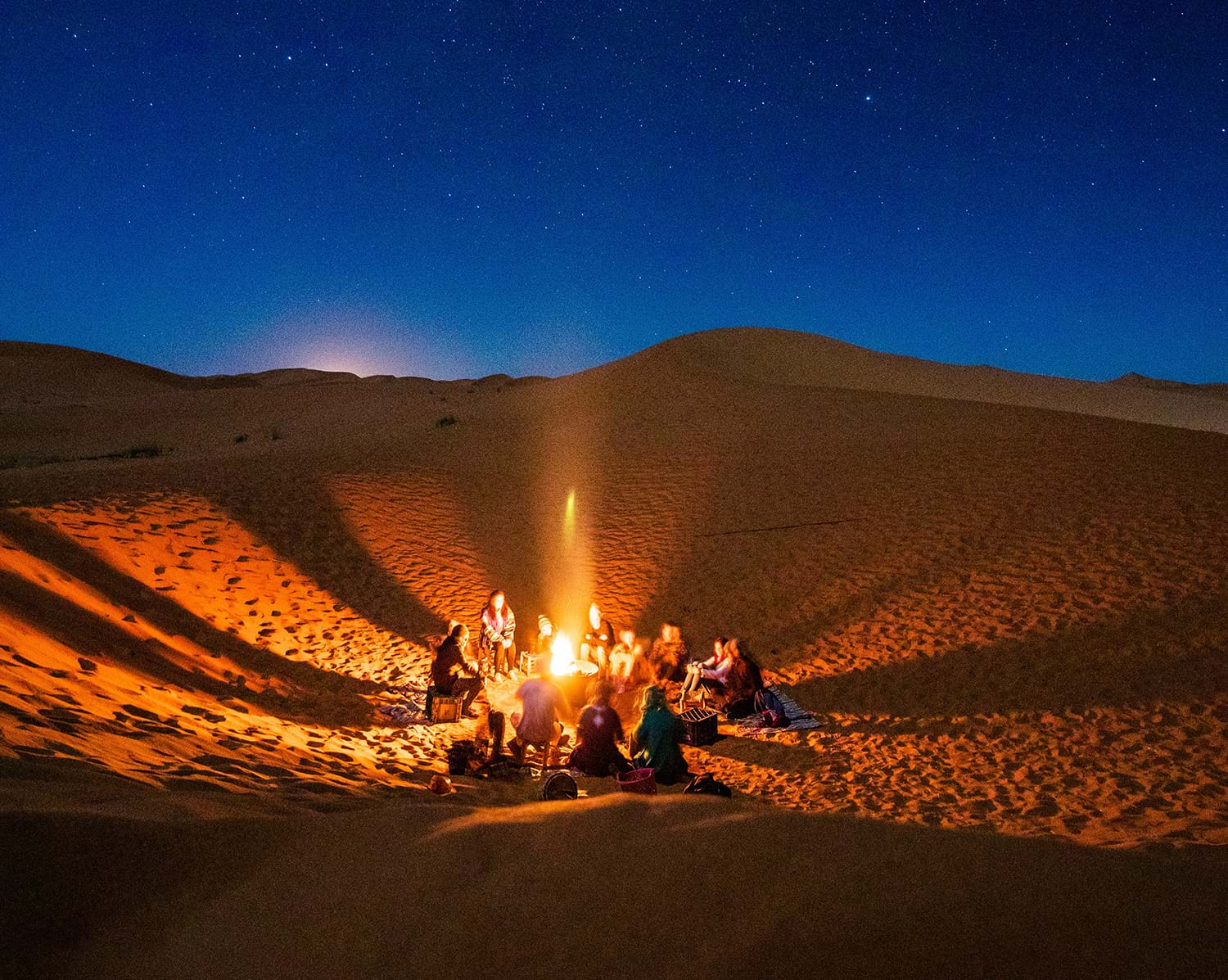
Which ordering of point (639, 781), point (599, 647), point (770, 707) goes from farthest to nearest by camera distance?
point (599, 647), point (770, 707), point (639, 781)

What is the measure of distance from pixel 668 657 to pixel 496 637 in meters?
2.40

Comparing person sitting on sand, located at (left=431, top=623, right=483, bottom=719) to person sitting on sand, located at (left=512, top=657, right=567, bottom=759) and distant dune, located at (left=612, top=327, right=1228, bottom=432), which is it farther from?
distant dune, located at (left=612, top=327, right=1228, bottom=432)

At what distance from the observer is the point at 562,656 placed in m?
9.23

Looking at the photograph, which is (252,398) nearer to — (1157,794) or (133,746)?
(133,746)

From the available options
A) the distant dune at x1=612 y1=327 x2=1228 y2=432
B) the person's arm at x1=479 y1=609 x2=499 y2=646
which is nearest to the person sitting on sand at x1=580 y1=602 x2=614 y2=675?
the person's arm at x1=479 y1=609 x2=499 y2=646

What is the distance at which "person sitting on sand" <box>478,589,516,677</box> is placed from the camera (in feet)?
31.7

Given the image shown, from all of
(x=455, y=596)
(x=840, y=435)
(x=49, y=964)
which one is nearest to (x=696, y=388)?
(x=840, y=435)

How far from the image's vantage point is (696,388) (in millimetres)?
26609

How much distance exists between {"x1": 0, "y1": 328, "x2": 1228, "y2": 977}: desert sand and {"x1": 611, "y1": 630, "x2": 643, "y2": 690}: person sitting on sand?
5.33ft

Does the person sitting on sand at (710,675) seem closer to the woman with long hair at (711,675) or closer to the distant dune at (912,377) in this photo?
the woman with long hair at (711,675)

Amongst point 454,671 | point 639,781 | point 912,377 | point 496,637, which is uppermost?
point 912,377

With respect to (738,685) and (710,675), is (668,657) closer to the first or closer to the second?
(710,675)

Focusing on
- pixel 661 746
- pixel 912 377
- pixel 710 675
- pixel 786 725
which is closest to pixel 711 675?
pixel 710 675

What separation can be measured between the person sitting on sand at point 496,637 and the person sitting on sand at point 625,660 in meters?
1.53
